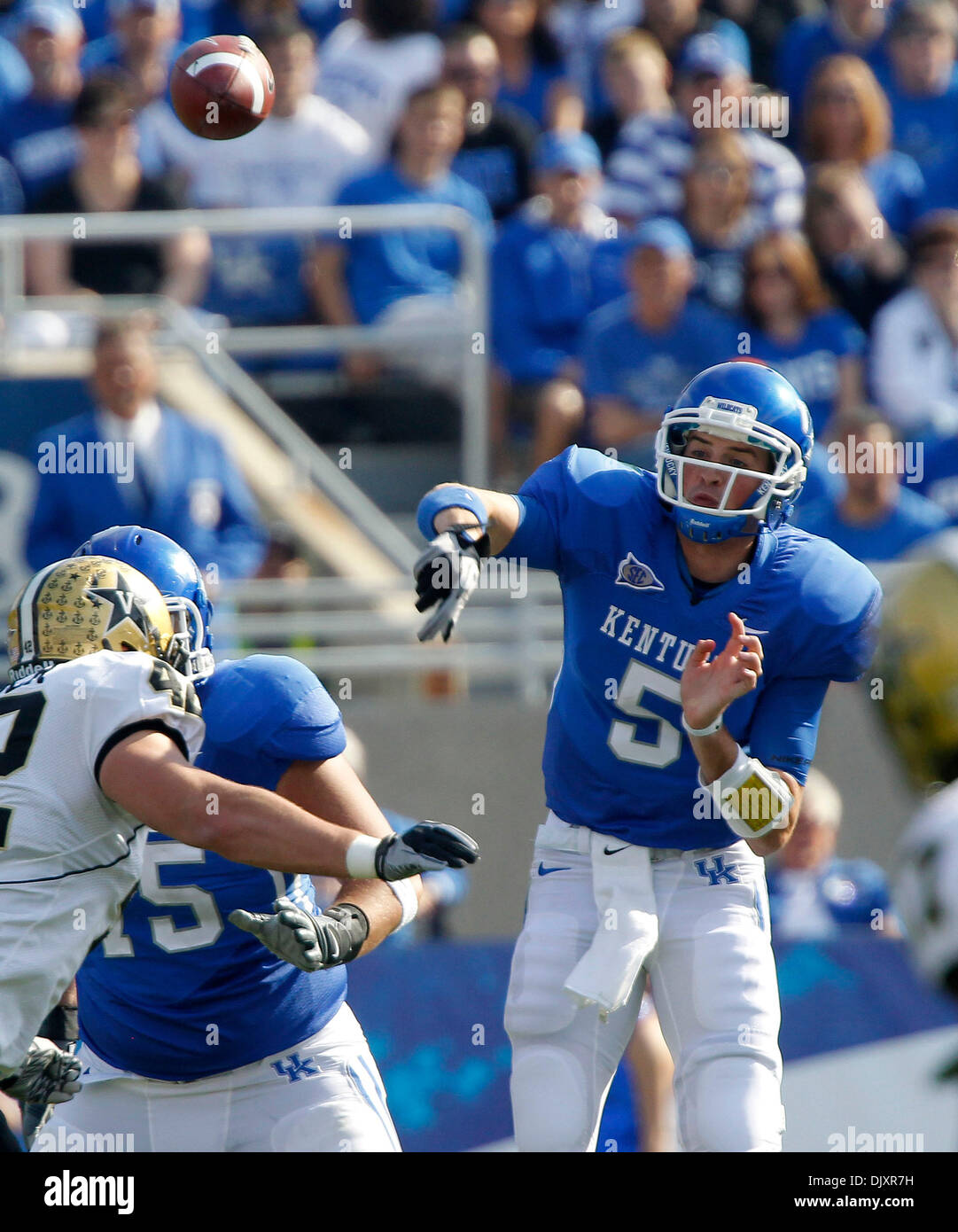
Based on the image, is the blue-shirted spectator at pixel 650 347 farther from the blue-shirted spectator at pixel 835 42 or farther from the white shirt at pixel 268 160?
the blue-shirted spectator at pixel 835 42

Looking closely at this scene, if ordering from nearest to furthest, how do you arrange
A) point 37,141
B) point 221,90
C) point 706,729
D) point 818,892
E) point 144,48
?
point 706,729
point 221,90
point 818,892
point 37,141
point 144,48

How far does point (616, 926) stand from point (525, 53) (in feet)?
18.1

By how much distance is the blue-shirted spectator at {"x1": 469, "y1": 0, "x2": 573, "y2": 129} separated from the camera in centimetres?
820

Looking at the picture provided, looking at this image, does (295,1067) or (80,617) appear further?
(295,1067)

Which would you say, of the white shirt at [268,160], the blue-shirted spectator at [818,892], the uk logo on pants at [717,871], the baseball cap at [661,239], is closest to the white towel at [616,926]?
the uk logo on pants at [717,871]

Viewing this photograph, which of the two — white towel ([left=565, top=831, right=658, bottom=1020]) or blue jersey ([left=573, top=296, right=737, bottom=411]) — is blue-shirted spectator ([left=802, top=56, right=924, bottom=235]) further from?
white towel ([left=565, top=831, right=658, bottom=1020])

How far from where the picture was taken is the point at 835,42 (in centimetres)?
824

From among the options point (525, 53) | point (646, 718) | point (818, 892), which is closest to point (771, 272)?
point (525, 53)

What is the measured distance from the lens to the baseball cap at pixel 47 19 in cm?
782

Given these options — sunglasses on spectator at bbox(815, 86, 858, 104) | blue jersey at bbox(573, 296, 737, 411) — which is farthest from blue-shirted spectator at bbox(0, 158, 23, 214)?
sunglasses on spectator at bbox(815, 86, 858, 104)

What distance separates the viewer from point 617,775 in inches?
153

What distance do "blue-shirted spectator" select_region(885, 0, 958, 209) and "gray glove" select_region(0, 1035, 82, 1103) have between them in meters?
5.69

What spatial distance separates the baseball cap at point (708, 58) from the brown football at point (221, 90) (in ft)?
9.79

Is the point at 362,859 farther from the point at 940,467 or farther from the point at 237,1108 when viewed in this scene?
the point at 940,467
